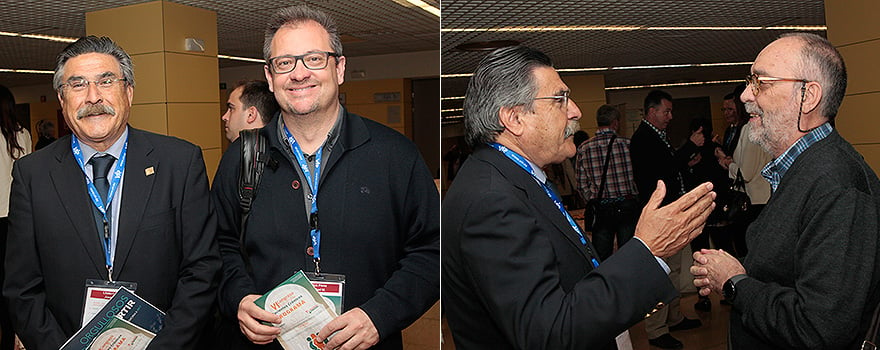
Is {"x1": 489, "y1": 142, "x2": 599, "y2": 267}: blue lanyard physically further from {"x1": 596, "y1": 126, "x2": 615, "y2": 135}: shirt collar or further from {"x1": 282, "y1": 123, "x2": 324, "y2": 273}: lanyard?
{"x1": 596, "y1": 126, "x2": 615, "y2": 135}: shirt collar

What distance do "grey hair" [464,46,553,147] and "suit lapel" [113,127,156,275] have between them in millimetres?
880

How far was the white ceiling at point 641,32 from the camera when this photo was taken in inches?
81.3

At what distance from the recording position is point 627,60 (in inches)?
93.0

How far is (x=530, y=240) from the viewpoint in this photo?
3.83 ft

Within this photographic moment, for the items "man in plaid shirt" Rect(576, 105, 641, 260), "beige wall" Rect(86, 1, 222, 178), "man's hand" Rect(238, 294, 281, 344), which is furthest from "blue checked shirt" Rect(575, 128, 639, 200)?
"beige wall" Rect(86, 1, 222, 178)

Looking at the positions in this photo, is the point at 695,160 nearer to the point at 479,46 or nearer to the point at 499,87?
the point at 479,46

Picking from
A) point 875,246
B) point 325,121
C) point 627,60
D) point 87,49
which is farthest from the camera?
point 627,60

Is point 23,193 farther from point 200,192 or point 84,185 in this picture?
point 200,192

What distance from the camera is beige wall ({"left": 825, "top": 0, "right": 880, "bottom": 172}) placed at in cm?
240

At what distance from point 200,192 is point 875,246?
4.98 ft

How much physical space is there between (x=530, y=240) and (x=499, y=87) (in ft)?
1.07

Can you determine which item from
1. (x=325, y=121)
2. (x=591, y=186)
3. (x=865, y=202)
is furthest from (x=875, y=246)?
(x=325, y=121)

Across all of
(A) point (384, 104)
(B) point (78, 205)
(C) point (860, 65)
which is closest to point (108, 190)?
(B) point (78, 205)

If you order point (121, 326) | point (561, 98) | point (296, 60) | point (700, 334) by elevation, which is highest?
point (296, 60)
